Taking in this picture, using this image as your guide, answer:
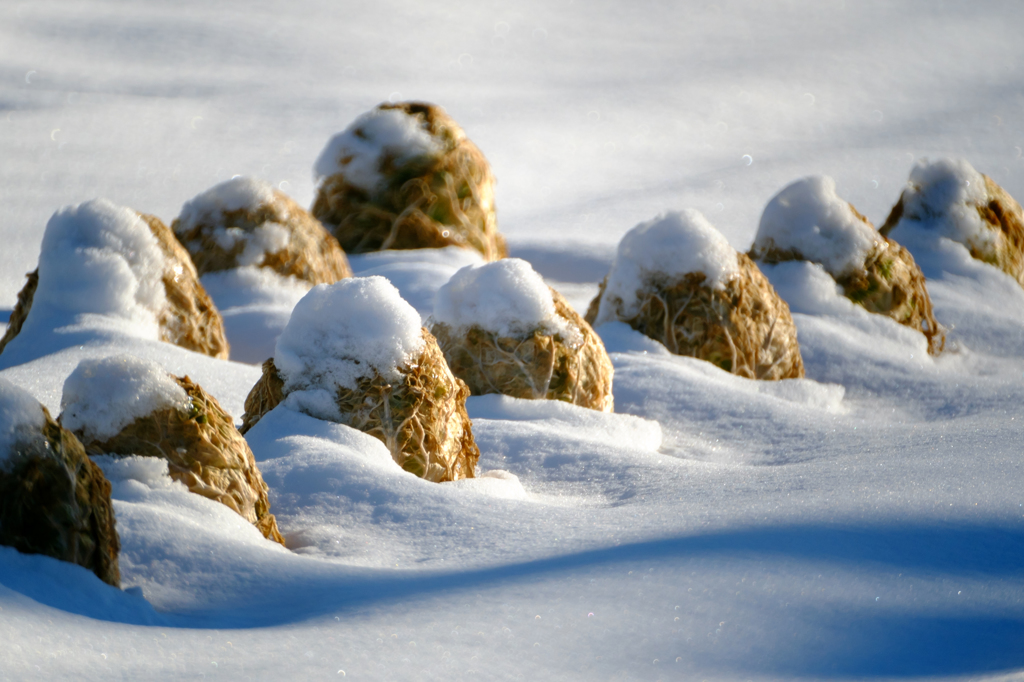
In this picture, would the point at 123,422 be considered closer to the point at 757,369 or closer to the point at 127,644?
the point at 127,644

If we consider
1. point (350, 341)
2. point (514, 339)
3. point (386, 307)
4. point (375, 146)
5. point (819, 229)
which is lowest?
point (514, 339)

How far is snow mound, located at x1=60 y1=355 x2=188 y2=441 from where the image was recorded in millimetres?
2125

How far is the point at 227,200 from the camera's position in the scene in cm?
561

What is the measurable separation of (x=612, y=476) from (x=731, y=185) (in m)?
10.4

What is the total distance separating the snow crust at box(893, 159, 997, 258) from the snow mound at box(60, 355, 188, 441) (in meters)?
5.78

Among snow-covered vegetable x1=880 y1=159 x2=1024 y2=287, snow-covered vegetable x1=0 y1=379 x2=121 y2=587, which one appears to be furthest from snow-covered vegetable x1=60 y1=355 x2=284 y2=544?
snow-covered vegetable x1=880 y1=159 x2=1024 y2=287

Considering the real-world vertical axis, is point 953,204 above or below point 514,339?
above

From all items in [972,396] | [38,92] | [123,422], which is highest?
[38,92]

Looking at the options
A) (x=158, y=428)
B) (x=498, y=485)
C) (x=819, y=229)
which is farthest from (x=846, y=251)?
(x=158, y=428)

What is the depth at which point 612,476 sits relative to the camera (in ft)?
9.57

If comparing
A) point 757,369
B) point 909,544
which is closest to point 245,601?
point 909,544

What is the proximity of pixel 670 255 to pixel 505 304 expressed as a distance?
1.14m

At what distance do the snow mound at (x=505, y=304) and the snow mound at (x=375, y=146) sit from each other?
3.30 m

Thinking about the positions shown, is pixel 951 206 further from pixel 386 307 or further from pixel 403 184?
pixel 386 307
